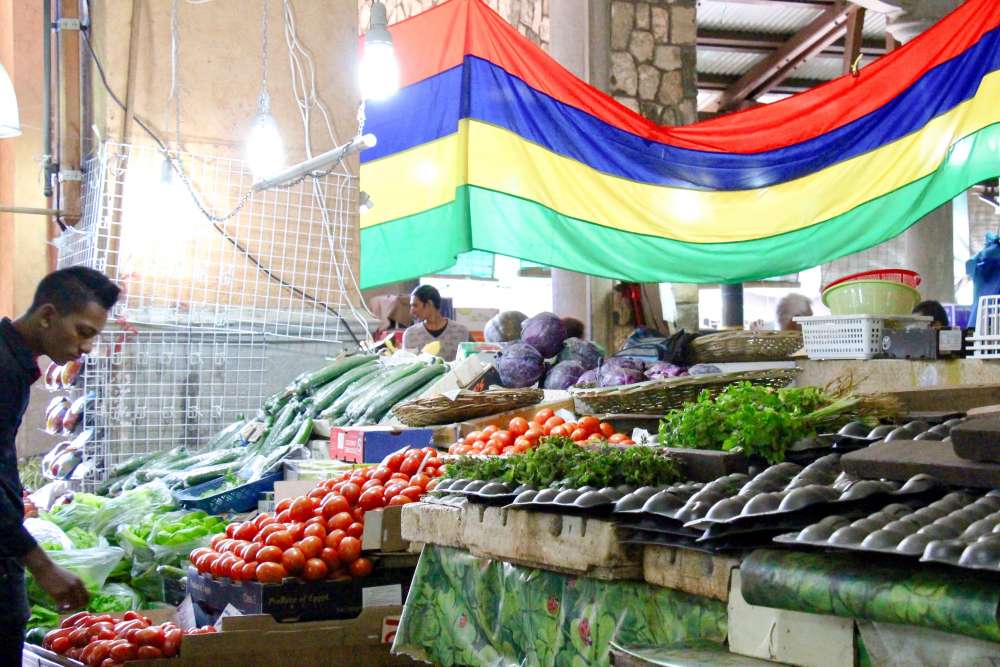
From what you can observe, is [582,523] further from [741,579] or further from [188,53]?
[188,53]

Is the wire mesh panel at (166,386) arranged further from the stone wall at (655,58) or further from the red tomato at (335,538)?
the stone wall at (655,58)

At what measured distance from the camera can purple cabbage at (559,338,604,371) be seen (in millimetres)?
5941

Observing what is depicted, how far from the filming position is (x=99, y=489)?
649cm

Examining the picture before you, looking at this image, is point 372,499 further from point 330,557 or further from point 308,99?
point 308,99

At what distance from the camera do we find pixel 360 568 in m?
3.83

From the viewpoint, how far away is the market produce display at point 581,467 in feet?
8.73

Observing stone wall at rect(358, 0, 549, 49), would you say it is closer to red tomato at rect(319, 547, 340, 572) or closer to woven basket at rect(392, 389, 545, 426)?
woven basket at rect(392, 389, 545, 426)

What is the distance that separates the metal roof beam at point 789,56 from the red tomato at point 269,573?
37.6 ft

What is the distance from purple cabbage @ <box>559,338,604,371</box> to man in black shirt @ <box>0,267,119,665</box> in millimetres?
3215

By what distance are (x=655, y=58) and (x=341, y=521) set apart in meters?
5.77

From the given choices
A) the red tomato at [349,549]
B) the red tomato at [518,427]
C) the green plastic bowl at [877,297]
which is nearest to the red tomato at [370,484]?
the red tomato at [349,549]

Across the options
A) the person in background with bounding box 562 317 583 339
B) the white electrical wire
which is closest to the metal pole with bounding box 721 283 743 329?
the person in background with bounding box 562 317 583 339

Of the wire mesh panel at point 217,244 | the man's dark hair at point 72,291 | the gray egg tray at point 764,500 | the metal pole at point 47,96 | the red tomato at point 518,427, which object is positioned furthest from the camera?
the metal pole at point 47,96

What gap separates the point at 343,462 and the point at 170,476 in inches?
54.6
